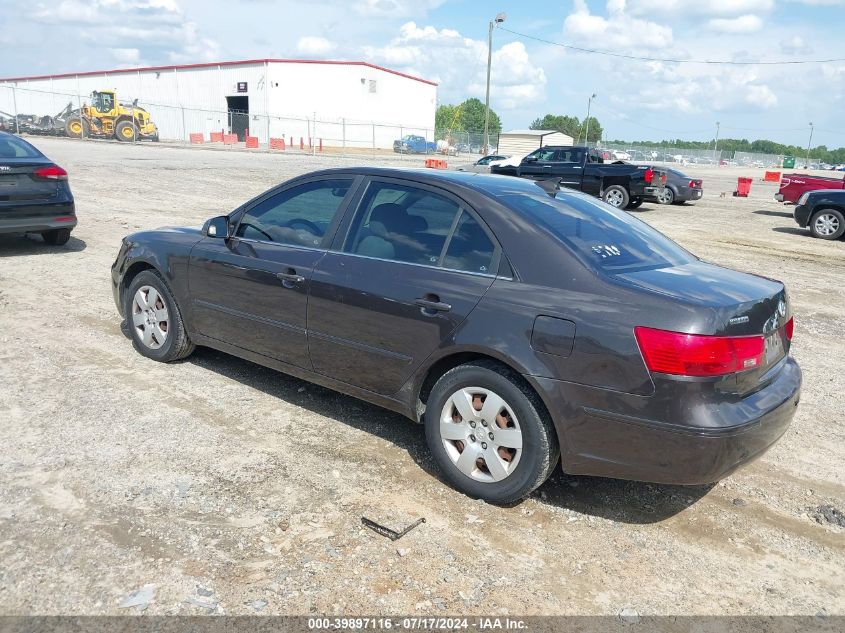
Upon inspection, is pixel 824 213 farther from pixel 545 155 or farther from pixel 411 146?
pixel 411 146

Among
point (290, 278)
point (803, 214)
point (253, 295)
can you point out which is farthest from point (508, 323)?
point (803, 214)

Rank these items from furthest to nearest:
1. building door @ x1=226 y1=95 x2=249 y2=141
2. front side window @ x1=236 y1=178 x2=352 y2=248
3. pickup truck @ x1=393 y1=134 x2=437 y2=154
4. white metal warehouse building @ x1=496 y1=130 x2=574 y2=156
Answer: white metal warehouse building @ x1=496 y1=130 x2=574 y2=156, building door @ x1=226 y1=95 x2=249 y2=141, pickup truck @ x1=393 y1=134 x2=437 y2=154, front side window @ x1=236 y1=178 x2=352 y2=248

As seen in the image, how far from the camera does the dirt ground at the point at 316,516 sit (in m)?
2.81

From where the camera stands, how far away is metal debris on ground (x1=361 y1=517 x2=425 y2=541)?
3182 millimetres

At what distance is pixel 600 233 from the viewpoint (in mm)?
3756

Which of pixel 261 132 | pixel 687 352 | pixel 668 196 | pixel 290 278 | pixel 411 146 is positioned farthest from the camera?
pixel 411 146

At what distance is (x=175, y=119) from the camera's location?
2265 inches

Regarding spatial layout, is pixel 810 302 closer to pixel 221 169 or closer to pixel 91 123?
pixel 221 169

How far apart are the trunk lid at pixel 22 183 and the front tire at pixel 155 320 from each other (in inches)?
160

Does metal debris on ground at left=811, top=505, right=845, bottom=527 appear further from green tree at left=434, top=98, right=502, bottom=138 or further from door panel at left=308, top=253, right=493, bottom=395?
green tree at left=434, top=98, right=502, bottom=138

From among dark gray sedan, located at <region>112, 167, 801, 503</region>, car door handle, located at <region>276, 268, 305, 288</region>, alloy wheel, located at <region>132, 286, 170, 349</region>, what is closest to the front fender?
alloy wheel, located at <region>132, 286, 170, 349</region>

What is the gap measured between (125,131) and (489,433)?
150 feet

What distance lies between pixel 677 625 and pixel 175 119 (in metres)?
61.5

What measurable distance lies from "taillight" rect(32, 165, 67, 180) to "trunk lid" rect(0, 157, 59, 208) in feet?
0.11
